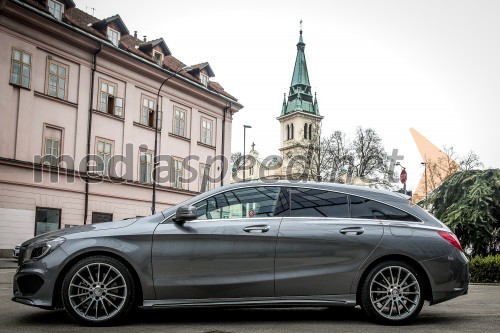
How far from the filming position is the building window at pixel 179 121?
36812 mm

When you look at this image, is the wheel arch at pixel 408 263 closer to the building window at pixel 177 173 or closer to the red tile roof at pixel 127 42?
the red tile roof at pixel 127 42

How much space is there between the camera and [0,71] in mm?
26109

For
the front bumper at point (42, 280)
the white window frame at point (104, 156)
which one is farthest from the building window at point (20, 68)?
the front bumper at point (42, 280)

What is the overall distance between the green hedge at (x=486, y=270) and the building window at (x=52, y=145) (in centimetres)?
1999

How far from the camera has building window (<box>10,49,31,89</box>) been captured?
87.5 feet

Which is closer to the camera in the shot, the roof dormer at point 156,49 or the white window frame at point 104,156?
the white window frame at point 104,156

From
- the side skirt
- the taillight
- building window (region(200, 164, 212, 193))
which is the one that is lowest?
the side skirt

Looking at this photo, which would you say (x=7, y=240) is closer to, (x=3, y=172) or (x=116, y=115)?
(x=3, y=172)

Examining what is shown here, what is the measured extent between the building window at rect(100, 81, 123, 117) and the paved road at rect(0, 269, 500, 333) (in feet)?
82.8

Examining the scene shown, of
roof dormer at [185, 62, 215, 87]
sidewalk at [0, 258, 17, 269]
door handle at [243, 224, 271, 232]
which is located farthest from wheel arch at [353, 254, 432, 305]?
roof dormer at [185, 62, 215, 87]

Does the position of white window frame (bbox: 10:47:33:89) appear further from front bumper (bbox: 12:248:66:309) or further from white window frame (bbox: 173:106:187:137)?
front bumper (bbox: 12:248:66:309)

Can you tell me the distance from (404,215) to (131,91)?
2893cm

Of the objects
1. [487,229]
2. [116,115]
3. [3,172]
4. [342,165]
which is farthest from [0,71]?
[342,165]

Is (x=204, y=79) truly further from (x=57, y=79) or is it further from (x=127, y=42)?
(x=57, y=79)
